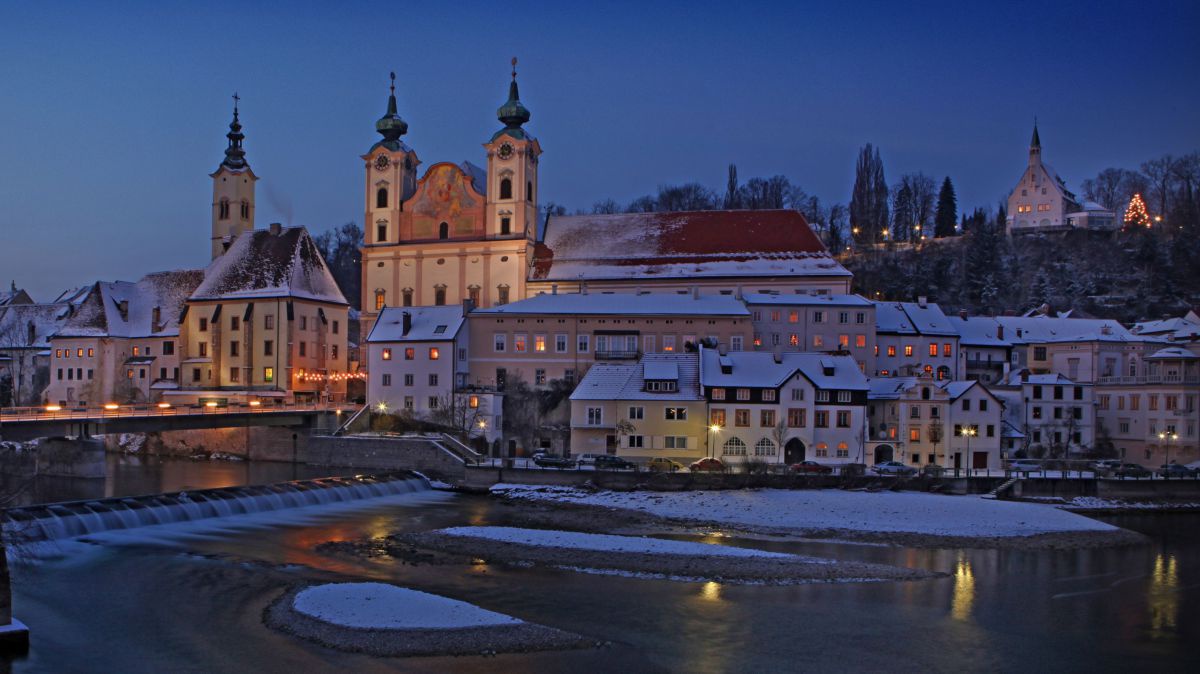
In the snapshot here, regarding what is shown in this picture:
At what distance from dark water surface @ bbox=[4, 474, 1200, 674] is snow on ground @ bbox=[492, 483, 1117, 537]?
13.1 ft

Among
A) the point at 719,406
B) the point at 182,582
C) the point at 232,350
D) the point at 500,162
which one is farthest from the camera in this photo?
the point at 500,162

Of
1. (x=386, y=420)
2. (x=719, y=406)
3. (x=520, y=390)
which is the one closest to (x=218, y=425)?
(x=386, y=420)

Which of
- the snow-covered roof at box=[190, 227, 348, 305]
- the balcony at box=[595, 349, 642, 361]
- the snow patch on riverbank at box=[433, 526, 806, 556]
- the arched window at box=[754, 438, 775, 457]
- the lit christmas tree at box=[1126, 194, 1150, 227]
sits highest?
the lit christmas tree at box=[1126, 194, 1150, 227]

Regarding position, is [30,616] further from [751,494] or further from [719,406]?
[719,406]

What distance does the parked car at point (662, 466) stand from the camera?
50.5 meters

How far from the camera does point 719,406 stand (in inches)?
2159

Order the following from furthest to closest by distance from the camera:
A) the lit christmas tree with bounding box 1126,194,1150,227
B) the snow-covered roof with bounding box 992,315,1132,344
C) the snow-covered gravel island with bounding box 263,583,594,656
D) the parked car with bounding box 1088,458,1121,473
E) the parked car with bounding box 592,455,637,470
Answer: the lit christmas tree with bounding box 1126,194,1150,227 < the snow-covered roof with bounding box 992,315,1132,344 < the parked car with bounding box 1088,458,1121,473 < the parked car with bounding box 592,455,637,470 < the snow-covered gravel island with bounding box 263,583,594,656

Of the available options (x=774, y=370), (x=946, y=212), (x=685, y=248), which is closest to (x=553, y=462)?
(x=774, y=370)

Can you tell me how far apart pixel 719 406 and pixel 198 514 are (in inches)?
1067

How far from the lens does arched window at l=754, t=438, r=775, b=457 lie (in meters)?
54.3

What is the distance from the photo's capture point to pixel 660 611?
2591cm

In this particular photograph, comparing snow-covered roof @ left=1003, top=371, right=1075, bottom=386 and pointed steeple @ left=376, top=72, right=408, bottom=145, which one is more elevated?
pointed steeple @ left=376, top=72, right=408, bottom=145

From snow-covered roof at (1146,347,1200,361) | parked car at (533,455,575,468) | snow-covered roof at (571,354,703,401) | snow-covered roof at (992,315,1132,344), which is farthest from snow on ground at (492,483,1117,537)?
snow-covered roof at (992,315,1132,344)

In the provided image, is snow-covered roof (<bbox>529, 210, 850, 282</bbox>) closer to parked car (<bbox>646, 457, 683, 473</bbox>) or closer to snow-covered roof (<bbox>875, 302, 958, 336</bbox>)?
snow-covered roof (<bbox>875, 302, 958, 336</bbox>)
